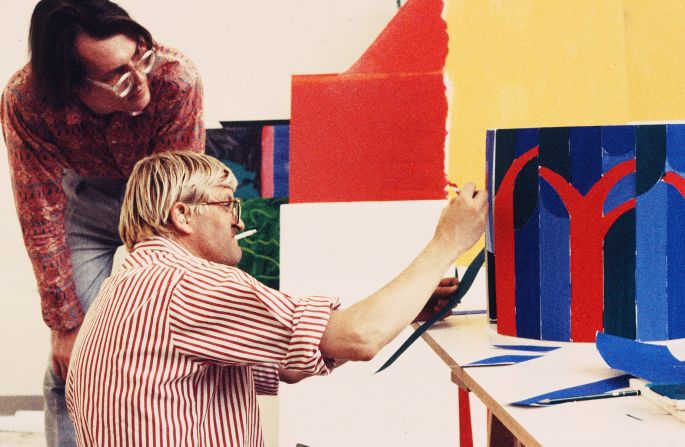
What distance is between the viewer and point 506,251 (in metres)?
1.12

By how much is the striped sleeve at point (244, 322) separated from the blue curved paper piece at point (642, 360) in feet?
1.11


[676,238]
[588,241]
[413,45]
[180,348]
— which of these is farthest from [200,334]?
[413,45]

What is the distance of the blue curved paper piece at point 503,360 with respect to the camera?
965mm

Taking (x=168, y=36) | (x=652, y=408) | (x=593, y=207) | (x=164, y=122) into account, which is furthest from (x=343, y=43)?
(x=652, y=408)

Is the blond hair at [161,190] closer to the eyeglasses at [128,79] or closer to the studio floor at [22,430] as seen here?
the eyeglasses at [128,79]

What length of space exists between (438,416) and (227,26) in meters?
1.63

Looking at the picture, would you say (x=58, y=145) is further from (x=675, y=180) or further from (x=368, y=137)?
(x=675, y=180)

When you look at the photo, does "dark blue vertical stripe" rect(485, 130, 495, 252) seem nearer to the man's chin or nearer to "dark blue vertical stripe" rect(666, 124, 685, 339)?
"dark blue vertical stripe" rect(666, 124, 685, 339)

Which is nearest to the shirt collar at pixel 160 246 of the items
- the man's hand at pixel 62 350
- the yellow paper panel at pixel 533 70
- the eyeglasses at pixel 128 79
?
the eyeglasses at pixel 128 79

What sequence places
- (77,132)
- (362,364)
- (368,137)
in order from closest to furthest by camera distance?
(77,132), (362,364), (368,137)

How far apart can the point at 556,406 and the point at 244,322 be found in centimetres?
41

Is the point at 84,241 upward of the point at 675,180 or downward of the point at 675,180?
downward

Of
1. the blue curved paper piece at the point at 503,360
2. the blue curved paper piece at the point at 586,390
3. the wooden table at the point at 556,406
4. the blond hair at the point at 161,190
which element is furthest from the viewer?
the blond hair at the point at 161,190

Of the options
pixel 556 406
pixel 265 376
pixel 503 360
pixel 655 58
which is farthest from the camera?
pixel 655 58
